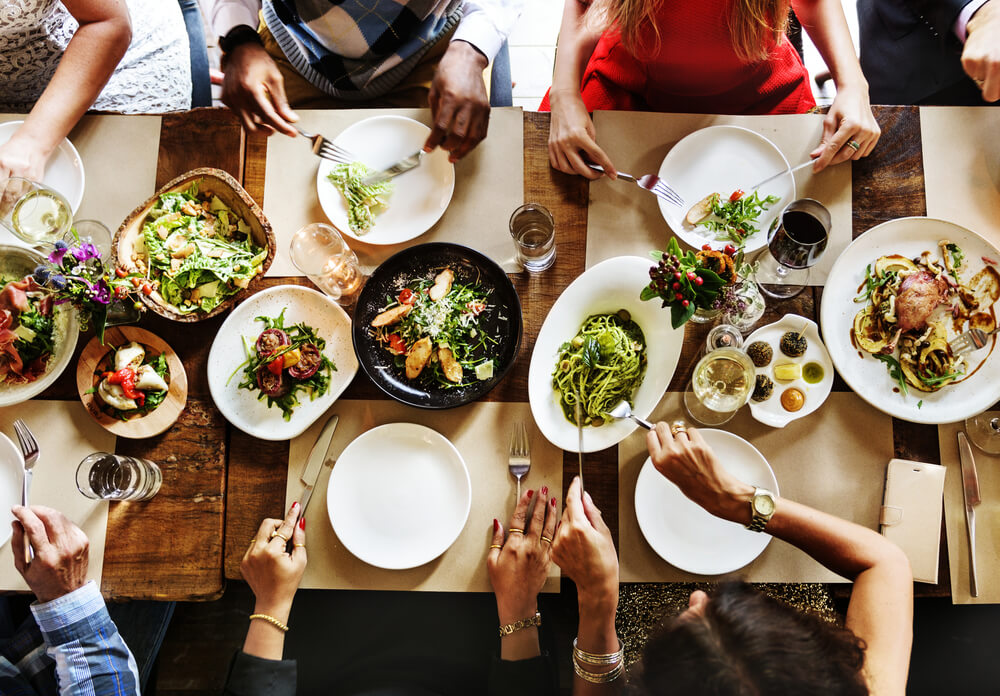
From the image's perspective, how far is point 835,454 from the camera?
1567 mm

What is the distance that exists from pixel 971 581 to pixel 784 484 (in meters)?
0.54

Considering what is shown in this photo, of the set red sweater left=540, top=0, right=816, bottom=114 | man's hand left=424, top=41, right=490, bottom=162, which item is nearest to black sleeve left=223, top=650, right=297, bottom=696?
man's hand left=424, top=41, right=490, bottom=162

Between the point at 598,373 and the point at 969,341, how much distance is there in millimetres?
1020

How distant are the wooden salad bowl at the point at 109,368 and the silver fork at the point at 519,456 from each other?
3.13ft

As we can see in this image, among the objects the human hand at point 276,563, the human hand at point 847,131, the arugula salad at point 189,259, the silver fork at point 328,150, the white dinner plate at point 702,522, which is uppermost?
the human hand at point 847,131

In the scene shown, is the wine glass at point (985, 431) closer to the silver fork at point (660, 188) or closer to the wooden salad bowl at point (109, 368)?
the silver fork at point (660, 188)

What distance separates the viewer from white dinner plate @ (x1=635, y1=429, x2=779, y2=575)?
151cm

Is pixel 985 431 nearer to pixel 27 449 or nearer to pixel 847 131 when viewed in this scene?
pixel 847 131

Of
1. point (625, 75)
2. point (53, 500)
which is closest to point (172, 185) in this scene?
point (53, 500)

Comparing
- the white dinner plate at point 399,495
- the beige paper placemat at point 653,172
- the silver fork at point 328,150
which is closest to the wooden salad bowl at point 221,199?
the silver fork at point 328,150

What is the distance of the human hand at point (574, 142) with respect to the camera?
1632 mm

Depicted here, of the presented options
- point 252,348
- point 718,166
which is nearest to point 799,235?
point 718,166

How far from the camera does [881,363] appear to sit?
5.09ft

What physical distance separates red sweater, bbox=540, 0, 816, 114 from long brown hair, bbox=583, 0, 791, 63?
0.04 metres
